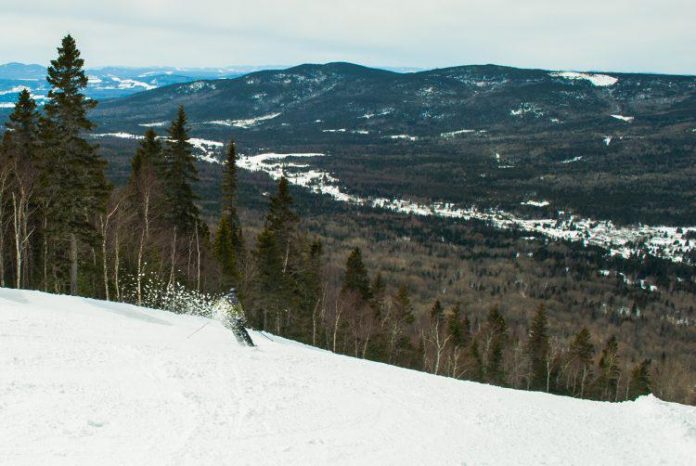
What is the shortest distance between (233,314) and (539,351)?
54634mm

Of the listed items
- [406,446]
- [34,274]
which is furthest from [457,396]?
[34,274]

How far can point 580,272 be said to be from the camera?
178m

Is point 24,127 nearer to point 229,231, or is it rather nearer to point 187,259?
point 187,259

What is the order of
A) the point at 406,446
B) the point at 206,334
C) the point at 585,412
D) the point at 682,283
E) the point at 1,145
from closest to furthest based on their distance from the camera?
the point at 406,446 → the point at 585,412 → the point at 206,334 → the point at 1,145 → the point at 682,283

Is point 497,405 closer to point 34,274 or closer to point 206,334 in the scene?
point 206,334

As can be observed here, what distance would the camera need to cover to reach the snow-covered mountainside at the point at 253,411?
8.91 metres

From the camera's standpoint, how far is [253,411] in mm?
11062

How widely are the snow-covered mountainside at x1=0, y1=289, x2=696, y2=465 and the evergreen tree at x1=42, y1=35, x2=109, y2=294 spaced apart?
9.54 m

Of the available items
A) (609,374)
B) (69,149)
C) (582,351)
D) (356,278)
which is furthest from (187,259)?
(609,374)

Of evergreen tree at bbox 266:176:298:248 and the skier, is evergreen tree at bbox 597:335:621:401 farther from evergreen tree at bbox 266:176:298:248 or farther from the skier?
the skier

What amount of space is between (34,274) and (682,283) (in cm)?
19418

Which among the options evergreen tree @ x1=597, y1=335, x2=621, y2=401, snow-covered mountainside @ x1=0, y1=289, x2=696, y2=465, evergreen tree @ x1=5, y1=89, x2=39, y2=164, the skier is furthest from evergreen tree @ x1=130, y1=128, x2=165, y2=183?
evergreen tree @ x1=597, y1=335, x2=621, y2=401

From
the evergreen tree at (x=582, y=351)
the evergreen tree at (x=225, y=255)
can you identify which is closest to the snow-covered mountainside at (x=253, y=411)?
the evergreen tree at (x=225, y=255)

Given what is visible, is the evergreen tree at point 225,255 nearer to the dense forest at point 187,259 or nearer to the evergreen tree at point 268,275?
the dense forest at point 187,259
